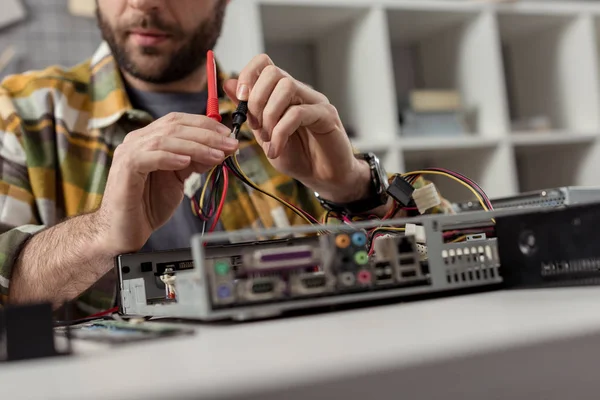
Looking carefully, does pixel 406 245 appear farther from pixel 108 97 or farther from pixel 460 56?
pixel 460 56

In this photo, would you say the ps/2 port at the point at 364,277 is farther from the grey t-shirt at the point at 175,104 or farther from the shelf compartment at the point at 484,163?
the shelf compartment at the point at 484,163

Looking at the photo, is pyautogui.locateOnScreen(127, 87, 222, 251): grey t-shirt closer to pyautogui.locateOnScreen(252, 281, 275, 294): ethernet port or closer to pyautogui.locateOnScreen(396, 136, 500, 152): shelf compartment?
pyautogui.locateOnScreen(396, 136, 500, 152): shelf compartment

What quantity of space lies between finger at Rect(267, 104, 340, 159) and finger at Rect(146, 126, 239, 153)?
0.33 ft

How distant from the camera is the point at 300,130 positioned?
42.7 inches

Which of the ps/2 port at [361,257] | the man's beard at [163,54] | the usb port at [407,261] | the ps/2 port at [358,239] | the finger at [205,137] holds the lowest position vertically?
the usb port at [407,261]

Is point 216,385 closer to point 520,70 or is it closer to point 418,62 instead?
point 418,62

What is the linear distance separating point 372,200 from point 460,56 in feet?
5.57

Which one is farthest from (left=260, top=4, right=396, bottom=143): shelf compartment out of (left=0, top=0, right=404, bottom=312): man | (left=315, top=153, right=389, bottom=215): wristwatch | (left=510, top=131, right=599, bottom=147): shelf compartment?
(left=315, top=153, right=389, bottom=215): wristwatch

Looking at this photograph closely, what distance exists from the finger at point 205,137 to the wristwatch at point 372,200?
0.30m

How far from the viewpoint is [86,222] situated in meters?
1.04

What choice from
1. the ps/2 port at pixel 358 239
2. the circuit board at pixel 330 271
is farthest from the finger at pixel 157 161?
the ps/2 port at pixel 358 239

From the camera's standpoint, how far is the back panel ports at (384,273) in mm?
545

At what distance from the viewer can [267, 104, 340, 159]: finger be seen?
2.99 ft

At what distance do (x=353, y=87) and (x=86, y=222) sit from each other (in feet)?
5.00
